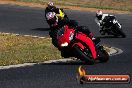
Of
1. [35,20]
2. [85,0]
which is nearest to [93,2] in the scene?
[85,0]

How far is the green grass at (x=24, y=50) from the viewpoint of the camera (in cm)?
1730

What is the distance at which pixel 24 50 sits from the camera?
19969 millimetres

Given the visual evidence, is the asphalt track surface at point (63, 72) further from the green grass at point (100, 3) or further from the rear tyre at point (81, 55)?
the green grass at point (100, 3)

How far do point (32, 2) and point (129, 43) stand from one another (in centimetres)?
2356

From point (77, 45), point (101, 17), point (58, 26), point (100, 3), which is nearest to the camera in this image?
point (77, 45)

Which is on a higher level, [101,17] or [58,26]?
[58,26]

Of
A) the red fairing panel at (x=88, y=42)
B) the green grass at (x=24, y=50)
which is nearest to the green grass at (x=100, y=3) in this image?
the green grass at (x=24, y=50)

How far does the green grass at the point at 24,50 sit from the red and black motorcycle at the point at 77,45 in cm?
144

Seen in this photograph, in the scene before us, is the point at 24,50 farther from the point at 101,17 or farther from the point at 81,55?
the point at 101,17

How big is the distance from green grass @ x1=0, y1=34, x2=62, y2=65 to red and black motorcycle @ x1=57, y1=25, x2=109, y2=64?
1.44 metres

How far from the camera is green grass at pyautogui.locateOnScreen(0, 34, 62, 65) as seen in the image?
17.3 metres

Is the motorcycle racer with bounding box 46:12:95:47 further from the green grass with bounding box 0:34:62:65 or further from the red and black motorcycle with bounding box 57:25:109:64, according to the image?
the green grass with bounding box 0:34:62:65

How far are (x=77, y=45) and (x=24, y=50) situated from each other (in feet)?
14.3

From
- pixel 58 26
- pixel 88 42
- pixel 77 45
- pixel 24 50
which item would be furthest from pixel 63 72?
pixel 24 50
